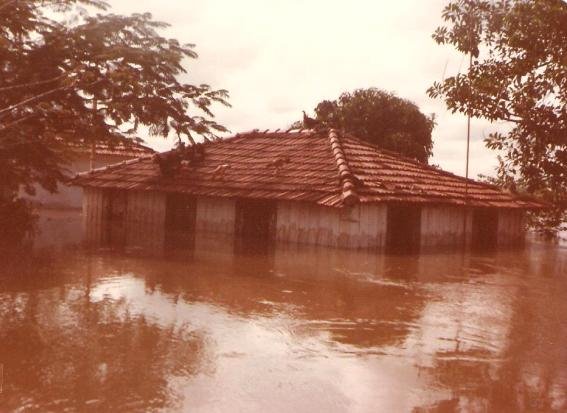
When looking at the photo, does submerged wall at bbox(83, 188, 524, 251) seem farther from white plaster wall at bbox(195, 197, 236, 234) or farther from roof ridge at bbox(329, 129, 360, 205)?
roof ridge at bbox(329, 129, 360, 205)

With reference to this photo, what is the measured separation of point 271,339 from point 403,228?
40.0 ft

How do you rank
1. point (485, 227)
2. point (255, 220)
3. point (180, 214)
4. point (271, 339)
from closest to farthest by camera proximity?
point (271, 339) → point (255, 220) → point (180, 214) → point (485, 227)

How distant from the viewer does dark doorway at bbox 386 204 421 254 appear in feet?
61.3

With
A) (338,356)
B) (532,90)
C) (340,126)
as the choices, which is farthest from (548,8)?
(340,126)

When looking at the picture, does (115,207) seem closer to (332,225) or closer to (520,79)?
(332,225)

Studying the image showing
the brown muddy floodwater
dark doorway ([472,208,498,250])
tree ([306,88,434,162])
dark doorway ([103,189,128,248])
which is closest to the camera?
the brown muddy floodwater

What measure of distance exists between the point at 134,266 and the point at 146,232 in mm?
6853

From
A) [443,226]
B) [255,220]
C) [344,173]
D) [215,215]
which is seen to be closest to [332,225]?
[344,173]

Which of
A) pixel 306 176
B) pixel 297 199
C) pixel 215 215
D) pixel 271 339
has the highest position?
pixel 306 176

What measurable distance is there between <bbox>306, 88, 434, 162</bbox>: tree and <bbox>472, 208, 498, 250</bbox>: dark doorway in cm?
630

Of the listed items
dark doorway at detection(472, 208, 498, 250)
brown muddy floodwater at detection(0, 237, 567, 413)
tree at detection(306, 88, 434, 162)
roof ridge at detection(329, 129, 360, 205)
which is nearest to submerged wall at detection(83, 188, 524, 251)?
dark doorway at detection(472, 208, 498, 250)

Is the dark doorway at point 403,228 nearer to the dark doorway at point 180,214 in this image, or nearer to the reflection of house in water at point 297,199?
the reflection of house in water at point 297,199

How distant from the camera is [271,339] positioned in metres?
7.77

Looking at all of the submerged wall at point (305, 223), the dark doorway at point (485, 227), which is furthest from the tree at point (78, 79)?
the dark doorway at point (485, 227)
